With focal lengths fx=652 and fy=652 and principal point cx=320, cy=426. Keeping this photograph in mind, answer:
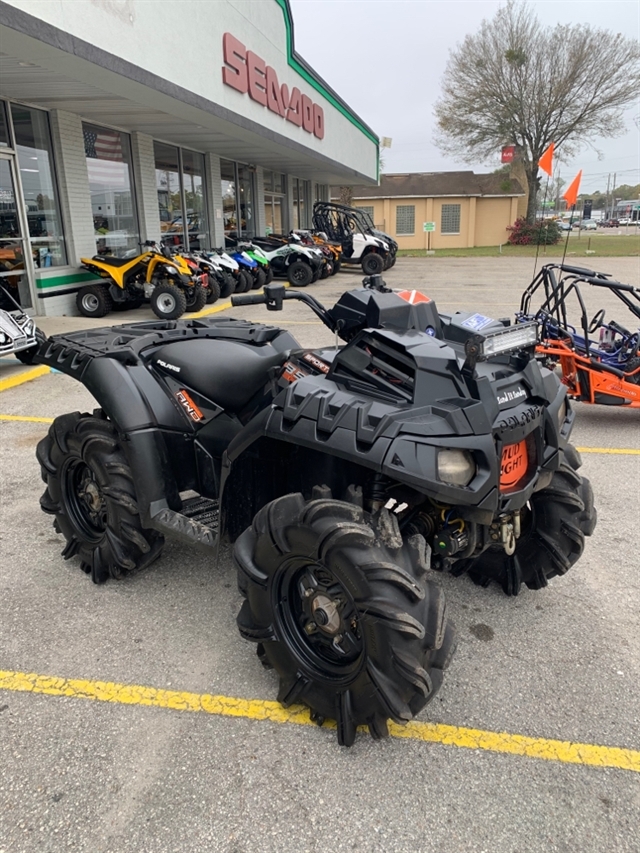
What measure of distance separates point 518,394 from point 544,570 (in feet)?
3.82

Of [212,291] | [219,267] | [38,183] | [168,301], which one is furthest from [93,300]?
[219,267]

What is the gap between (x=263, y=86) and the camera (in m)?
14.5

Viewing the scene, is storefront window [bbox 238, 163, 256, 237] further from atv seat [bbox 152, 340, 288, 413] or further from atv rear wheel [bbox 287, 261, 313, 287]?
atv seat [bbox 152, 340, 288, 413]

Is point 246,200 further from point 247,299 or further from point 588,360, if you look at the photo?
point 247,299

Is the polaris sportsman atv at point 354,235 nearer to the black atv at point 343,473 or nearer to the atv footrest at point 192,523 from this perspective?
the black atv at point 343,473

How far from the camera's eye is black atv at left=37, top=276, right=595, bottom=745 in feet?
6.96

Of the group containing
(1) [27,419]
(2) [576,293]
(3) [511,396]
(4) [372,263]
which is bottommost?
(1) [27,419]

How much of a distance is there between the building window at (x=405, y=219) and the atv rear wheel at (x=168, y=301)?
36.9 meters

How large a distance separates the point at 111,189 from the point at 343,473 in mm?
12656

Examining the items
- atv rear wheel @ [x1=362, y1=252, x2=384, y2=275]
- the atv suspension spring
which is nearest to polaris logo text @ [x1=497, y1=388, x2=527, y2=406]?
the atv suspension spring

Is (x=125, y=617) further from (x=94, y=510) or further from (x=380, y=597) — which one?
(x=380, y=597)

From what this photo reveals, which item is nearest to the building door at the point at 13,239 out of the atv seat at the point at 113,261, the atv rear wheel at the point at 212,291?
the atv seat at the point at 113,261

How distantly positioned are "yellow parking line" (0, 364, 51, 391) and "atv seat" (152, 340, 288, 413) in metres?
4.76

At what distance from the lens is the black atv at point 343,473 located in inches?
83.5
